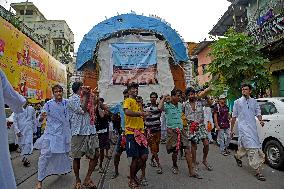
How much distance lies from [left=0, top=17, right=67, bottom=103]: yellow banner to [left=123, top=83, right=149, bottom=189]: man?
6658mm

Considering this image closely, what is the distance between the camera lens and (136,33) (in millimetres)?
6188

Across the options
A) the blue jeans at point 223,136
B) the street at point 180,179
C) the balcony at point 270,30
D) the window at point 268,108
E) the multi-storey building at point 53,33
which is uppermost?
the multi-storey building at point 53,33

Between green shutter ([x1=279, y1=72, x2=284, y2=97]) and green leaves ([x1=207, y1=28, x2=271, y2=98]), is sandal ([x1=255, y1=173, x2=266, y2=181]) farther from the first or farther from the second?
green shutter ([x1=279, y1=72, x2=284, y2=97])

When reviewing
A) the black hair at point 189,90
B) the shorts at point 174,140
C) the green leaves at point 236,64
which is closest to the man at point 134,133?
the shorts at point 174,140

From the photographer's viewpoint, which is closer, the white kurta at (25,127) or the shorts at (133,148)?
the shorts at (133,148)

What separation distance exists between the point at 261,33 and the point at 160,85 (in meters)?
10.3

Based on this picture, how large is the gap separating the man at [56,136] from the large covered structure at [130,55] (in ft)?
2.25

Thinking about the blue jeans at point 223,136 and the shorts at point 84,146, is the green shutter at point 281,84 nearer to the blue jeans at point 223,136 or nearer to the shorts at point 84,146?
the blue jeans at point 223,136

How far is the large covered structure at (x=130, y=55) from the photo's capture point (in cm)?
603

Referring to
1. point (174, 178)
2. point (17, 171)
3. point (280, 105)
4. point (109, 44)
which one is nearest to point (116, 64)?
point (109, 44)

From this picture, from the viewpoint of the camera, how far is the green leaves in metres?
12.2

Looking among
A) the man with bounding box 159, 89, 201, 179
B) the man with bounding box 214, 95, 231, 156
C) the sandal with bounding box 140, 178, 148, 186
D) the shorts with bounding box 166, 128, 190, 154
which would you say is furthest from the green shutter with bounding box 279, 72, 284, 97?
the sandal with bounding box 140, 178, 148, 186

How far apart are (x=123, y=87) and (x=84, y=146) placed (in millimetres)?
1382

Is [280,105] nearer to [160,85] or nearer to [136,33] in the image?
[160,85]
